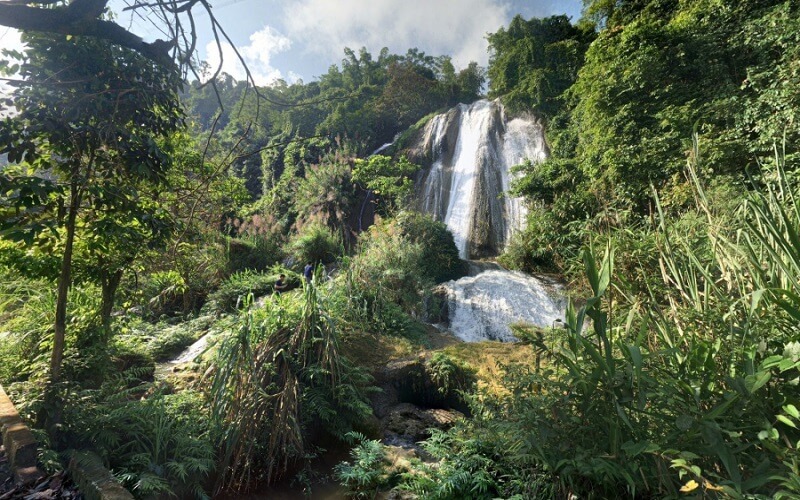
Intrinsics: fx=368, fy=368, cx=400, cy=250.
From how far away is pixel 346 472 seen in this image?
2545 mm

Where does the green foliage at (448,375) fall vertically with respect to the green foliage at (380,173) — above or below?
below

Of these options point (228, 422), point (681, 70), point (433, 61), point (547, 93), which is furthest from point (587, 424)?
point (433, 61)

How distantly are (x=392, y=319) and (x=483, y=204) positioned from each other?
8.53 metres

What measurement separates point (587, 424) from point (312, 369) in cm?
236

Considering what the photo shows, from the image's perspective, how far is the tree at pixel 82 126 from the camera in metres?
2.24

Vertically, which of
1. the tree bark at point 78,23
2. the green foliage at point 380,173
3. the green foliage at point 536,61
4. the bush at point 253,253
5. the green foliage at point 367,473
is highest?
the green foliage at point 536,61

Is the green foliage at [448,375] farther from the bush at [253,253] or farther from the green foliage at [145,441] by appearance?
the bush at [253,253]

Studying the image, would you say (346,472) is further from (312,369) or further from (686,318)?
(686,318)

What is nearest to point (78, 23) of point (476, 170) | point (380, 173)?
point (380, 173)

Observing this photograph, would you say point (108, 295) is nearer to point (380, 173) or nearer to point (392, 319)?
point (392, 319)

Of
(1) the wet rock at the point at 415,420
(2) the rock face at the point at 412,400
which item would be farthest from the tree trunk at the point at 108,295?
(1) the wet rock at the point at 415,420

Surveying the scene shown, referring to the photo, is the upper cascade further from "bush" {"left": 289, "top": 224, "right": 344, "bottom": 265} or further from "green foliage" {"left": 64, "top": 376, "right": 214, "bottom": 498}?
"green foliage" {"left": 64, "top": 376, "right": 214, "bottom": 498}

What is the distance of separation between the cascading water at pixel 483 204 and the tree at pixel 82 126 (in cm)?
632

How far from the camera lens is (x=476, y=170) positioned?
14.4 meters
